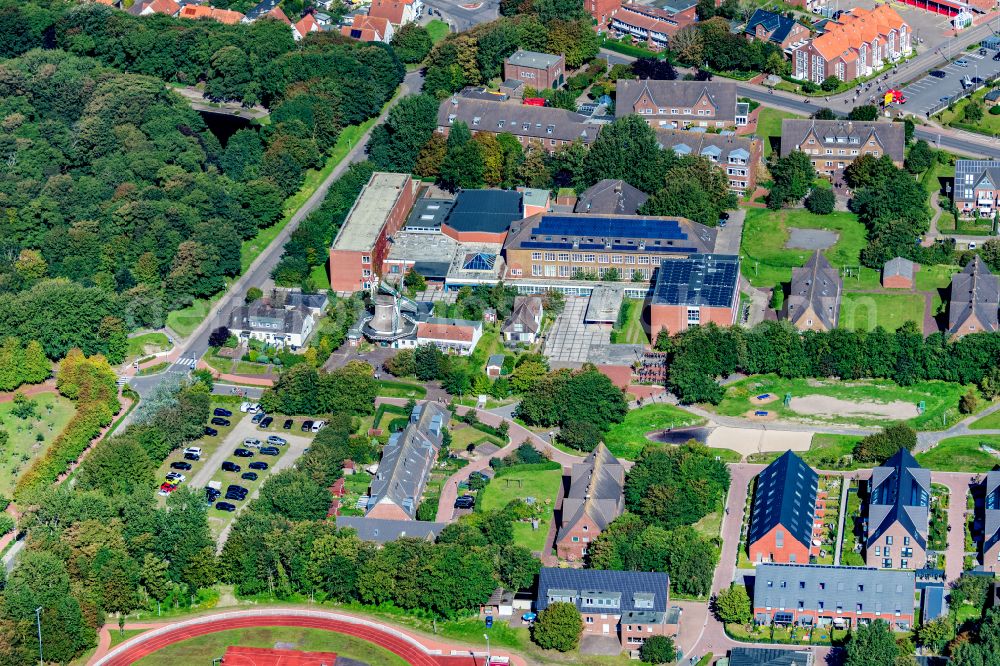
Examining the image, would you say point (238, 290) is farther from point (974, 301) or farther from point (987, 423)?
point (987, 423)

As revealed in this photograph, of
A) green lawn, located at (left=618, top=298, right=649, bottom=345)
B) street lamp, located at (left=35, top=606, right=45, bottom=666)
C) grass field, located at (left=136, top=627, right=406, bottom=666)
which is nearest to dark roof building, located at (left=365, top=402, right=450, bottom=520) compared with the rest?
grass field, located at (left=136, top=627, right=406, bottom=666)

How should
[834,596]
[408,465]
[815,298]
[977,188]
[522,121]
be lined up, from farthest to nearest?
1. [522,121]
2. [977,188]
3. [815,298]
4. [408,465]
5. [834,596]

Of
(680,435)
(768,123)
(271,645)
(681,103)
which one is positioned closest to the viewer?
(271,645)

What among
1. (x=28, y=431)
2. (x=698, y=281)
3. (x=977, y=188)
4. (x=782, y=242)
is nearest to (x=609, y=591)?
(x=698, y=281)

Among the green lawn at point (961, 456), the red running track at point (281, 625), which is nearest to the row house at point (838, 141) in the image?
the green lawn at point (961, 456)

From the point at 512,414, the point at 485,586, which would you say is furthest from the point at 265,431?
the point at 485,586

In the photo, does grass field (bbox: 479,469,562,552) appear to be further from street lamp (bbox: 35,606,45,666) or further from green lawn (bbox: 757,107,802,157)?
green lawn (bbox: 757,107,802,157)
